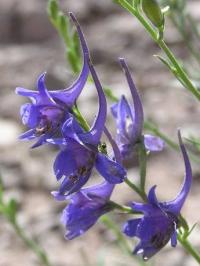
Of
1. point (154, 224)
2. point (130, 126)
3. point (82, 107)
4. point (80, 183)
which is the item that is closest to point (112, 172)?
point (80, 183)

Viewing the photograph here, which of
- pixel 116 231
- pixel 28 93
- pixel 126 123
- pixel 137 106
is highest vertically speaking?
pixel 28 93

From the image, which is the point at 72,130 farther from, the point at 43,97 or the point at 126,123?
the point at 126,123

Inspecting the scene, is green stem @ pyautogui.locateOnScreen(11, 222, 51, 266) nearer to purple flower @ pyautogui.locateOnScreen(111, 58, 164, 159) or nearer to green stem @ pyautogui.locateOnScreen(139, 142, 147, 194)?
purple flower @ pyautogui.locateOnScreen(111, 58, 164, 159)

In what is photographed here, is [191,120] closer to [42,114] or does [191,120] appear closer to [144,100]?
[144,100]

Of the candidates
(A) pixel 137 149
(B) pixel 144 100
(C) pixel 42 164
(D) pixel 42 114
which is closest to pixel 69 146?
(D) pixel 42 114

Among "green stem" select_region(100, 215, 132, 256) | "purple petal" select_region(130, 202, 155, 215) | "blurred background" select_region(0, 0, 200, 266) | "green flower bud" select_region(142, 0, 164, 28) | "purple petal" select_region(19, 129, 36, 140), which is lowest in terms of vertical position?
"blurred background" select_region(0, 0, 200, 266)

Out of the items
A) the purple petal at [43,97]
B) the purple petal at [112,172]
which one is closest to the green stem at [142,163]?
the purple petal at [112,172]

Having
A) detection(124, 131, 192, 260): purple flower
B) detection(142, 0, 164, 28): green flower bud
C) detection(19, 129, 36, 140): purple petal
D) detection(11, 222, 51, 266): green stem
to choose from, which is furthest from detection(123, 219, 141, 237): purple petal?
detection(11, 222, 51, 266): green stem
